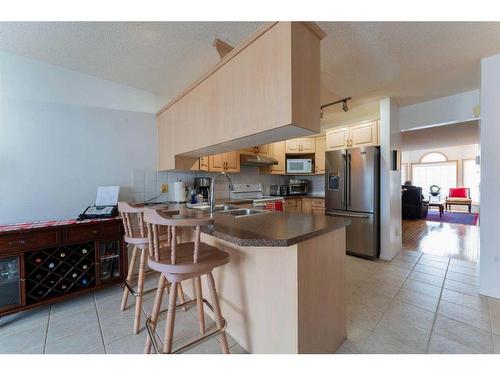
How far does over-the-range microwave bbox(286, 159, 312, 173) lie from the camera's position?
424 cm

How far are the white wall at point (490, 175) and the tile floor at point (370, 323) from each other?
236 mm

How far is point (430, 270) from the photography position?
2.69m

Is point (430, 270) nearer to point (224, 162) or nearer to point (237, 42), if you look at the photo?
point (224, 162)

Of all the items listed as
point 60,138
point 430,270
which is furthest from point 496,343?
point 60,138

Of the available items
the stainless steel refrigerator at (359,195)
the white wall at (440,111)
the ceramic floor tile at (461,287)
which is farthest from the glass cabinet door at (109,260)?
the white wall at (440,111)

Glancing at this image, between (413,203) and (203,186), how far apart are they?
6360mm

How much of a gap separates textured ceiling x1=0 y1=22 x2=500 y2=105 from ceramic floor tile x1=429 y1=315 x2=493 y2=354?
228 cm

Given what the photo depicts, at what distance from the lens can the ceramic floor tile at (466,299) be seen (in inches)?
74.6

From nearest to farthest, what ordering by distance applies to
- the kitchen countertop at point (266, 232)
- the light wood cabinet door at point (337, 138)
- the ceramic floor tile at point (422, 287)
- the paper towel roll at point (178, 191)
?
the kitchen countertop at point (266, 232), the ceramic floor tile at point (422, 287), the paper towel roll at point (178, 191), the light wood cabinet door at point (337, 138)

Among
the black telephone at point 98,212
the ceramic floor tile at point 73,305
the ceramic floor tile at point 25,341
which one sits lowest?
the ceramic floor tile at point 73,305

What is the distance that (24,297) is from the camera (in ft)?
5.71

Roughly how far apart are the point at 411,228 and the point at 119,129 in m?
6.42

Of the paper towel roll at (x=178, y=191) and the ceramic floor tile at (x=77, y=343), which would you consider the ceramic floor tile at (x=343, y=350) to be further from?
the paper towel roll at (x=178, y=191)

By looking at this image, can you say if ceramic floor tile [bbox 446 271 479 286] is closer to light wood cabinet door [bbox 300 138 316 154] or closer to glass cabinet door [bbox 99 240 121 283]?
light wood cabinet door [bbox 300 138 316 154]
